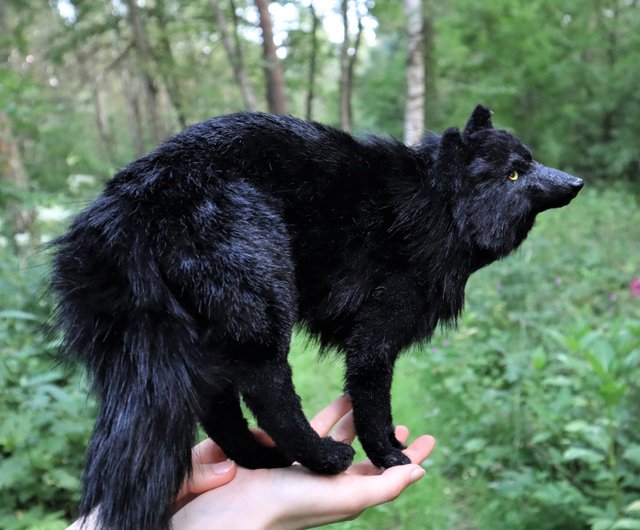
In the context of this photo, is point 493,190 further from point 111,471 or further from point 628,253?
point 628,253

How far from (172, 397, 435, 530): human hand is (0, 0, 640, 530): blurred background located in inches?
19.1

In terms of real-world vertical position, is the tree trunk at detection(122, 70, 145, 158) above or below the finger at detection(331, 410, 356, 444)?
above

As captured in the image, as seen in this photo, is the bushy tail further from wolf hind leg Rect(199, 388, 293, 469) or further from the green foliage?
the green foliage

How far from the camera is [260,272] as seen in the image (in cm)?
159

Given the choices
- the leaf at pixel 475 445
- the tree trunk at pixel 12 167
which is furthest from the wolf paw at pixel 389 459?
the tree trunk at pixel 12 167

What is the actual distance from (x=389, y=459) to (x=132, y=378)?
0.94m

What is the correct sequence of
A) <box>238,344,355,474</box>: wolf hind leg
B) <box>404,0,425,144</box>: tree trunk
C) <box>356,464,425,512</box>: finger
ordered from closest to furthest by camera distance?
<box>238,344,355,474</box>: wolf hind leg
<box>356,464,425,512</box>: finger
<box>404,0,425,144</box>: tree trunk

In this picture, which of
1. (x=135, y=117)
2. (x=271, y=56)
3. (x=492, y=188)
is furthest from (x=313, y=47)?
(x=492, y=188)

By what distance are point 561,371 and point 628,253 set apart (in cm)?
391

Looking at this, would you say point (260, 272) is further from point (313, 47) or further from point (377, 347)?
point (313, 47)

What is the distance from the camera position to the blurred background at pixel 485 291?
3.17 metres

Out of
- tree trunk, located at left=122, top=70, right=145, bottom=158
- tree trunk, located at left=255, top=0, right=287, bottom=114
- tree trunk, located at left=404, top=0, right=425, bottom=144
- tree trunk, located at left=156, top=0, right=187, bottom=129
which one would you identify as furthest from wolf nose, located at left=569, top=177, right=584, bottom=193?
tree trunk, located at left=122, top=70, right=145, bottom=158

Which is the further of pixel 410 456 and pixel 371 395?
pixel 410 456

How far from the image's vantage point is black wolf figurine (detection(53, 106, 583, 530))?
4.94 feet
